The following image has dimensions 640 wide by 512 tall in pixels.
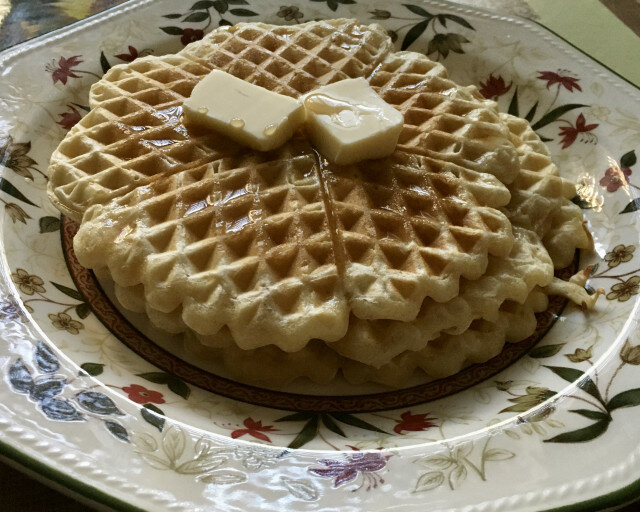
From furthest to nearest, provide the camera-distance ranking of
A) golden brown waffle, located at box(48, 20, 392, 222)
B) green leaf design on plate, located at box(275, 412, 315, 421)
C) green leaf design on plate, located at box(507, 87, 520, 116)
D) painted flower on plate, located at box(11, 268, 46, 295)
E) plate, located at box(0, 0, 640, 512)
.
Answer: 1. green leaf design on plate, located at box(507, 87, 520, 116)
2. golden brown waffle, located at box(48, 20, 392, 222)
3. painted flower on plate, located at box(11, 268, 46, 295)
4. green leaf design on plate, located at box(275, 412, 315, 421)
5. plate, located at box(0, 0, 640, 512)

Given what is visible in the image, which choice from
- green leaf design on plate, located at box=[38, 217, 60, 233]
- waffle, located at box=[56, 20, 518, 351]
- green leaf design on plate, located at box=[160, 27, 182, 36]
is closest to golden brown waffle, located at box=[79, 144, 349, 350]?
waffle, located at box=[56, 20, 518, 351]

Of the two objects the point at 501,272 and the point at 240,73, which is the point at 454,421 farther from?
the point at 240,73

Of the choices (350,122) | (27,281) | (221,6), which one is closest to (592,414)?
(350,122)

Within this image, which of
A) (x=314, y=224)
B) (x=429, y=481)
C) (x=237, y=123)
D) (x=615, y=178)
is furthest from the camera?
(x=615, y=178)

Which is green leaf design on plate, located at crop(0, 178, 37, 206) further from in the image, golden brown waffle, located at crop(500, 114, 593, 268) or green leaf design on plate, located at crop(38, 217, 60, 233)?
golden brown waffle, located at crop(500, 114, 593, 268)

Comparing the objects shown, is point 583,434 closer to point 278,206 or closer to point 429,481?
point 429,481

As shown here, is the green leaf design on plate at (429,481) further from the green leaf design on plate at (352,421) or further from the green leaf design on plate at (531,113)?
the green leaf design on plate at (531,113)
